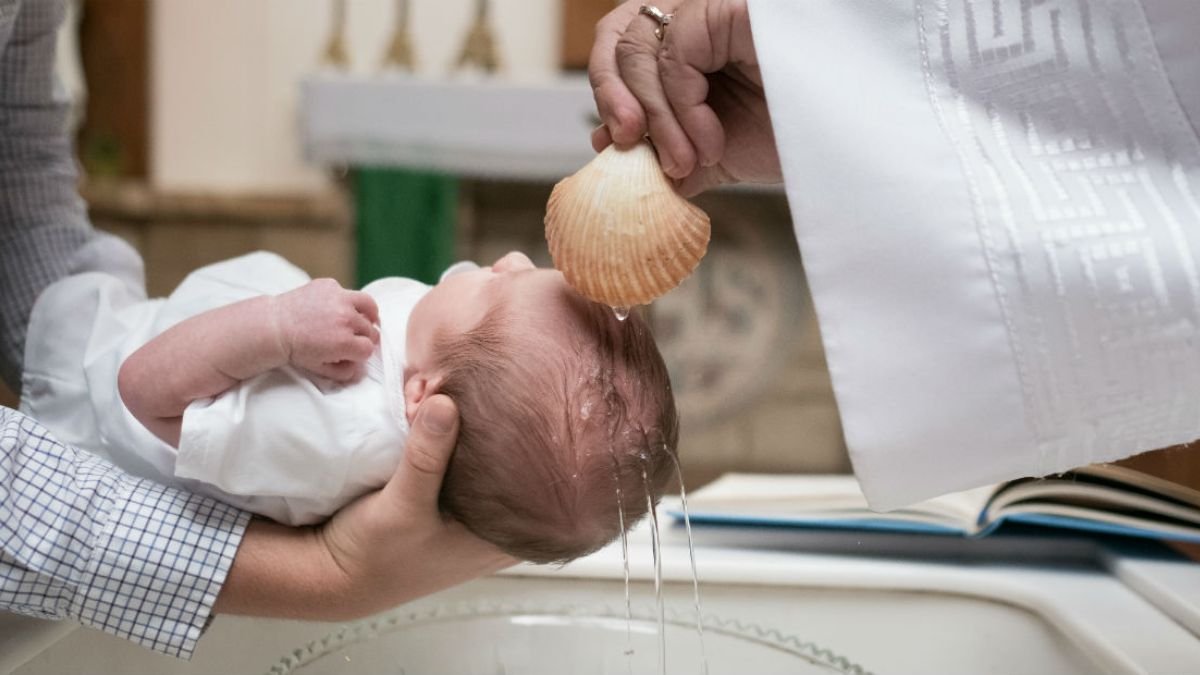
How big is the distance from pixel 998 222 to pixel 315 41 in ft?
7.81

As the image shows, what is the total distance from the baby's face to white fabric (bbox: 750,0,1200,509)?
0.19 meters

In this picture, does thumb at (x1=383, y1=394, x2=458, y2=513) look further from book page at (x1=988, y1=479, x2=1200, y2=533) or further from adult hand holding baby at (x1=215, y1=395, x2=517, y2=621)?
book page at (x1=988, y1=479, x2=1200, y2=533)

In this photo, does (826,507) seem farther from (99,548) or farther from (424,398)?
(99,548)

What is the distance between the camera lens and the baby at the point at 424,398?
2.22 feet

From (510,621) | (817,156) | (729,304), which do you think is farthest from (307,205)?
(817,156)

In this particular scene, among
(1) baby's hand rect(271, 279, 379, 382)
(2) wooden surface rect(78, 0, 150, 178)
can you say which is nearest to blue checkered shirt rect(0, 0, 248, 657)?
(1) baby's hand rect(271, 279, 379, 382)

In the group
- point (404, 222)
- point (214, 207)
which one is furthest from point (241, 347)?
point (214, 207)

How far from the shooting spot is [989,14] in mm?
572

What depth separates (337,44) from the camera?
2.59 m

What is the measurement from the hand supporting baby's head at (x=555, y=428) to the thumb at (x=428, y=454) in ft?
0.06

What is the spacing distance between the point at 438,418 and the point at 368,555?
0.10 metres

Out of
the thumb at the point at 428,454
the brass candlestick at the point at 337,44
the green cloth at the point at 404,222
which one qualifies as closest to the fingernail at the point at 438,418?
the thumb at the point at 428,454

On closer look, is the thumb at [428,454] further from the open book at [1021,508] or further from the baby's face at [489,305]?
the open book at [1021,508]

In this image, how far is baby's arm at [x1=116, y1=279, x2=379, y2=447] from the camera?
2.32 ft
